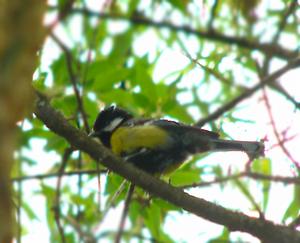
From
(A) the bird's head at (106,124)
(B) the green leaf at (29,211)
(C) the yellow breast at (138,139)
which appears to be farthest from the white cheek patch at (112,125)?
(B) the green leaf at (29,211)

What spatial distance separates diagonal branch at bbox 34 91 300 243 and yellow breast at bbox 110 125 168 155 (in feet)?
3.13

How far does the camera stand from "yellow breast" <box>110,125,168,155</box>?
3.53 m

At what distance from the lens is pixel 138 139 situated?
3.58 metres

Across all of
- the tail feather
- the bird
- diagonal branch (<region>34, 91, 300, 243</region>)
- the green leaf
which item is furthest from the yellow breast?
the green leaf

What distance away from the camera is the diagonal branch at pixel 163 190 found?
7.83 ft

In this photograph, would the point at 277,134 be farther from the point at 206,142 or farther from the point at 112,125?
the point at 112,125

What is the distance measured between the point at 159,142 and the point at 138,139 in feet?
0.48

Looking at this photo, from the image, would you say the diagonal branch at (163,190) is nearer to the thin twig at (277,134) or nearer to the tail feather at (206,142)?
the thin twig at (277,134)

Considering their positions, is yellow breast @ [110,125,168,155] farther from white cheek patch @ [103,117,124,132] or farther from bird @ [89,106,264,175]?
white cheek patch @ [103,117,124,132]

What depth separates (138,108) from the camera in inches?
140

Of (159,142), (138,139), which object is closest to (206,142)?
(159,142)

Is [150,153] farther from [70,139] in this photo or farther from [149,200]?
[70,139]

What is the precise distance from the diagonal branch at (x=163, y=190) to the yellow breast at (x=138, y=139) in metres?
0.95

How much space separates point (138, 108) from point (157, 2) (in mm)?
690
